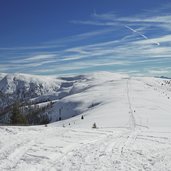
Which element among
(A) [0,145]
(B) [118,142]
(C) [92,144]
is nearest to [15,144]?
(A) [0,145]

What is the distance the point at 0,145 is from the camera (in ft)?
58.5

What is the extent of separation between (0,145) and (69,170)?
6.74 meters

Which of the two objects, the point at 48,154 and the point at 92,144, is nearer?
the point at 48,154

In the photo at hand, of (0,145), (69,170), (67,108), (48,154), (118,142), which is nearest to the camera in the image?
(69,170)

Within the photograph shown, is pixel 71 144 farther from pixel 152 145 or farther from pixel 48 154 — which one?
pixel 152 145

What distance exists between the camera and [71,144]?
18.3 meters

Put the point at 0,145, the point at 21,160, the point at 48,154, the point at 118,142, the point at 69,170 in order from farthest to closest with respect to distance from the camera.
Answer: the point at 118,142, the point at 0,145, the point at 48,154, the point at 21,160, the point at 69,170

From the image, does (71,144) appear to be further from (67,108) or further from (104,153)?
(67,108)

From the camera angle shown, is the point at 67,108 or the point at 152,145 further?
the point at 67,108

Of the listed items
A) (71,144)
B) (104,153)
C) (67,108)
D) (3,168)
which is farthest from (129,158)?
(67,108)

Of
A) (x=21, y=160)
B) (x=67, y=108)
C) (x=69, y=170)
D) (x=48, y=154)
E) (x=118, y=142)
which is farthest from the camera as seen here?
(x=67, y=108)

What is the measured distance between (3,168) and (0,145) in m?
5.24

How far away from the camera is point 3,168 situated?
12.8m

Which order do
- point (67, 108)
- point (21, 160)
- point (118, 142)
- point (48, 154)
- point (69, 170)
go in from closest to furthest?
1. point (69, 170)
2. point (21, 160)
3. point (48, 154)
4. point (118, 142)
5. point (67, 108)
